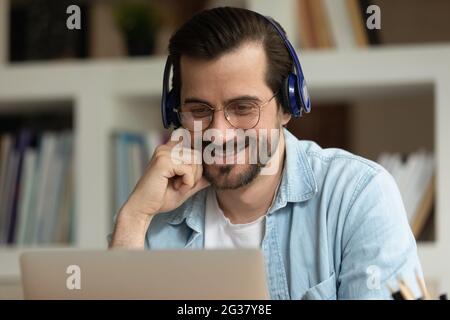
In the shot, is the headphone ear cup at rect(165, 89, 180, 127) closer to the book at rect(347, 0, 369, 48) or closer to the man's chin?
the man's chin

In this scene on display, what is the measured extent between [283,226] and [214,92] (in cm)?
25

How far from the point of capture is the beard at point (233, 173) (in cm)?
125

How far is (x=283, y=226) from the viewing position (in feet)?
4.13

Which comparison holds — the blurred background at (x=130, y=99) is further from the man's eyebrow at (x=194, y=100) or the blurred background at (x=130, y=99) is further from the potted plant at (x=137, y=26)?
the man's eyebrow at (x=194, y=100)

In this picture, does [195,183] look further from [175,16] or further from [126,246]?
[175,16]

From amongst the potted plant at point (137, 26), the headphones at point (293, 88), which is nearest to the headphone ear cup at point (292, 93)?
the headphones at point (293, 88)

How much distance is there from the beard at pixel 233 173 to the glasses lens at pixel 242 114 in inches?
2.6

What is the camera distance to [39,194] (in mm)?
2123

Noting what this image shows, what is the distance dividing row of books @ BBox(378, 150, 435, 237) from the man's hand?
0.79 m

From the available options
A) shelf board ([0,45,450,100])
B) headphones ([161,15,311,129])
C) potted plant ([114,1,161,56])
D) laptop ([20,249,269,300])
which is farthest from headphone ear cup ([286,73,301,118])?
potted plant ([114,1,161,56])

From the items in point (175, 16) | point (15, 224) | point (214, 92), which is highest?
point (175, 16)

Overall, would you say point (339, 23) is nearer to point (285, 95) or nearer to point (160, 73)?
point (160, 73)
